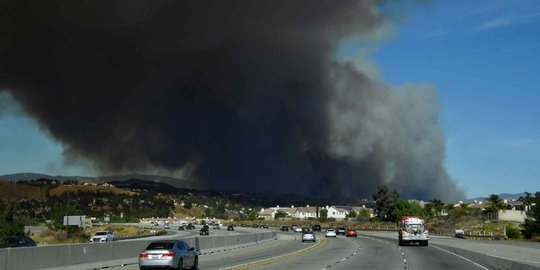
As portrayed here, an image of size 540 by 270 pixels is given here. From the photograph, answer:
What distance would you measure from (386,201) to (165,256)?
482 ft

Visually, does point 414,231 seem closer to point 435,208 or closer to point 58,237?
point 58,237

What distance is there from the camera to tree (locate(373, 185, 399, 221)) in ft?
551

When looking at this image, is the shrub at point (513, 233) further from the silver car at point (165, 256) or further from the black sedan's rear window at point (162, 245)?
the black sedan's rear window at point (162, 245)

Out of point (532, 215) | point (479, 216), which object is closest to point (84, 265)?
point (532, 215)

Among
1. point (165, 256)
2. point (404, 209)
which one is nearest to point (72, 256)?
point (165, 256)

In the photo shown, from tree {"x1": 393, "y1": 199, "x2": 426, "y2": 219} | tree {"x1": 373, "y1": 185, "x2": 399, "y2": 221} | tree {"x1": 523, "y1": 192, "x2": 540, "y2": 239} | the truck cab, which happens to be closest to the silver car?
the truck cab

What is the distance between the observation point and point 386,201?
556ft

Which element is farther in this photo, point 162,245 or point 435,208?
point 435,208

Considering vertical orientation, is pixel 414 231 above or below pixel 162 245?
below

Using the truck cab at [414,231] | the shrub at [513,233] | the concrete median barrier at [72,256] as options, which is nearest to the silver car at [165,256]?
the concrete median barrier at [72,256]

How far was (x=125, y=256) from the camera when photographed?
1251 inches

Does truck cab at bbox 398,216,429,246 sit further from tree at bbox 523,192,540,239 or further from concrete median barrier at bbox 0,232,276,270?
concrete median barrier at bbox 0,232,276,270

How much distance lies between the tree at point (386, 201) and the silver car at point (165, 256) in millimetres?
141619

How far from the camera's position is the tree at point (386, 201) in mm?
167875
